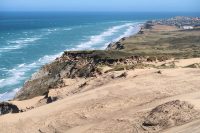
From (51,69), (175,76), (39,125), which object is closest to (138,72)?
(175,76)

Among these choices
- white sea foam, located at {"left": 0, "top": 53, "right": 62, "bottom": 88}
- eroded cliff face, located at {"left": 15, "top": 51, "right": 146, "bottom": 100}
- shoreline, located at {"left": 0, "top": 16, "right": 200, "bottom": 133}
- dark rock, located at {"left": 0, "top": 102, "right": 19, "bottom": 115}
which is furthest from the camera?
white sea foam, located at {"left": 0, "top": 53, "right": 62, "bottom": 88}

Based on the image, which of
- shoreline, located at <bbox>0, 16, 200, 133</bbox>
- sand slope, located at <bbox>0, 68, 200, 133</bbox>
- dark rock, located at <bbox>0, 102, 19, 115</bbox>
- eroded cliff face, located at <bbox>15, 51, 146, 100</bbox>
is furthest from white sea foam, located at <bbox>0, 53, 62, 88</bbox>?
sand slope, located at <bbox>0, 68, 200, 133</bbox>

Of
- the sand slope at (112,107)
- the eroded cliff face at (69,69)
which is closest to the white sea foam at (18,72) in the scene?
the eroded cliff face at (69,69)

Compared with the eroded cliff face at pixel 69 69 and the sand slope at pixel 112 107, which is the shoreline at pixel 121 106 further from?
the eroded cliff face at pixel 69 69

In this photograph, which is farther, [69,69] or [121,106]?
[69,69]

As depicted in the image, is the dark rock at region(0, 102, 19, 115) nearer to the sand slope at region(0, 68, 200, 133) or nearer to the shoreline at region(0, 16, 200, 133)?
the shoreline at region(0, 16, 200, 133)

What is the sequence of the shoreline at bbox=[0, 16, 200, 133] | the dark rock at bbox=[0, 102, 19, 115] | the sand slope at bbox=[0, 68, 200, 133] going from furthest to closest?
the dark rock at bbox=[0, 102, 19, 115] < the sand slope at bbox=[0, 68, 200, 133] < the shoreline at bbox=[0, 16, 200, 133]

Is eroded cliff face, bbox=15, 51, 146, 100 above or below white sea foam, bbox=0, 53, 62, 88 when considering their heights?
above

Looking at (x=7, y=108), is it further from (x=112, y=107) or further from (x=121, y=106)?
(x=121, y=106)

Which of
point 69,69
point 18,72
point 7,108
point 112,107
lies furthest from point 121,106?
point 18,72
